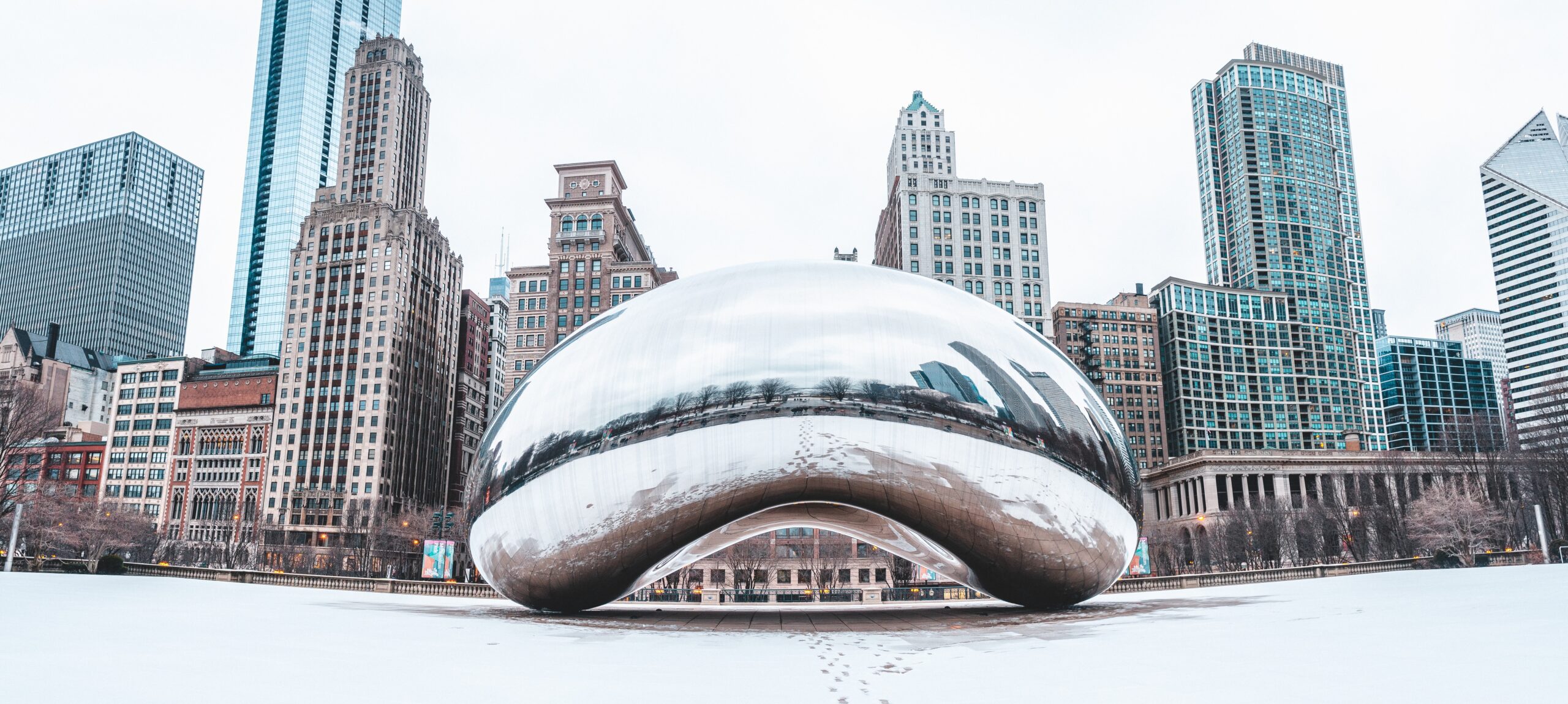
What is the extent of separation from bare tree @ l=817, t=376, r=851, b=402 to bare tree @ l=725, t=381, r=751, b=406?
3.24 feet

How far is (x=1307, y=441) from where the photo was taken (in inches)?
6250

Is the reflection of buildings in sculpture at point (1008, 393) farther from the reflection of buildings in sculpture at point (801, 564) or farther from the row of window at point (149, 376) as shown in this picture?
the row of window at point (149, 376)

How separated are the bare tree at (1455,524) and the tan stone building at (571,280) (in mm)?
73790

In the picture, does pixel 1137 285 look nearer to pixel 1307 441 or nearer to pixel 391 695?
pixel 1307 441

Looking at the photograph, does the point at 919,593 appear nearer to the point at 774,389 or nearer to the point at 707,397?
the point at 774,389

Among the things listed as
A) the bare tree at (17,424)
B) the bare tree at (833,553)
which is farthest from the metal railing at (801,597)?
the bare tree at (17,424)

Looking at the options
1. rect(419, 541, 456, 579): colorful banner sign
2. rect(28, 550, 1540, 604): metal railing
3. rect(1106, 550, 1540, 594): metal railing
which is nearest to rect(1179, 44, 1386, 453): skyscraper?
rect(1106, 550, 1540, 594): metal railing

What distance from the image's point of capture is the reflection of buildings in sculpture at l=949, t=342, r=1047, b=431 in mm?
13250

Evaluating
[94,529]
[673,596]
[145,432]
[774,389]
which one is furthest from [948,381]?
[145,432]

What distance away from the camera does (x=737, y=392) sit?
1277 centimetres

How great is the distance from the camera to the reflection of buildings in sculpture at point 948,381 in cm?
1301

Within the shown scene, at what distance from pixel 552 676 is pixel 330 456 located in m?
127

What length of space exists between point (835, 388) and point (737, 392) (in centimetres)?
136

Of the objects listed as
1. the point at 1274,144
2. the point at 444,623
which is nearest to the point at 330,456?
the point at 444,623
